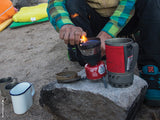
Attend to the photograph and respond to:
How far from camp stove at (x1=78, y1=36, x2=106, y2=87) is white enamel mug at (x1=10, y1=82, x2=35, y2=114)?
747mm

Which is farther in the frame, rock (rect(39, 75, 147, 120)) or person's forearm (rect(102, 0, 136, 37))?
person's forearm (rect(102, 0, 136, 37))

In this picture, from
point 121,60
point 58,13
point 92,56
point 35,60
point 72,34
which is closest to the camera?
point 121,60

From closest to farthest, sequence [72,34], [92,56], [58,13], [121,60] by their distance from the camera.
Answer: [121,60] → [92,56] → [72,34] → [58,13]

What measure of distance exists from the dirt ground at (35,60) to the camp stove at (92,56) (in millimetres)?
536

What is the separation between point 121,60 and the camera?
113 cm

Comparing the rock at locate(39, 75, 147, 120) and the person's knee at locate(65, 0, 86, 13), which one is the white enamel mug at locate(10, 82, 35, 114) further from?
the person's knee at locate(65, 0, 86, 13)

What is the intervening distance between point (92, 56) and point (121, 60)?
0.71ft

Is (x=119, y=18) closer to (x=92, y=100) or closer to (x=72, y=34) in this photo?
(x=72, y=34)

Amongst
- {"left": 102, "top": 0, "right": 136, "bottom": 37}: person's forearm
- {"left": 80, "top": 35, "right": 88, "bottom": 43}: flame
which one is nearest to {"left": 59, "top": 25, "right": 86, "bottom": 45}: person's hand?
{"left": 80, "top": 35, "right": 88, "bottom": 43}: flame

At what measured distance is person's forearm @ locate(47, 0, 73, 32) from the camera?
1617 mm

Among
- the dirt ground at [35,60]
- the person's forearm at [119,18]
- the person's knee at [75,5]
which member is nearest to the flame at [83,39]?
the person's forearm at [119,18]

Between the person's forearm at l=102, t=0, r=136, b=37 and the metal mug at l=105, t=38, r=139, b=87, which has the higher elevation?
the person's forearm at l=102, t=0, r=136, b=37

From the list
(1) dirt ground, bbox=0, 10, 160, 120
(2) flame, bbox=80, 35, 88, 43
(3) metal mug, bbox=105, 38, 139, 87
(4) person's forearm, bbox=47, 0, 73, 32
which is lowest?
(1) dirt ground, bbox=0, 10, 160, 120

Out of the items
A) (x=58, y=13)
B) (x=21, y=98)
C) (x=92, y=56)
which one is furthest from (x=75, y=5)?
(x=21, y=98)
